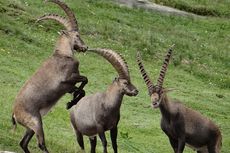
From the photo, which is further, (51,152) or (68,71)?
(51,152)

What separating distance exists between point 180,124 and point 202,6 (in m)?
31.6

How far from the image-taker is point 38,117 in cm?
1556

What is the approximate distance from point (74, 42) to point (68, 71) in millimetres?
989

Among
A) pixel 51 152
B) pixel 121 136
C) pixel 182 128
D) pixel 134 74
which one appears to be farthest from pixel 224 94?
pixel 51 152

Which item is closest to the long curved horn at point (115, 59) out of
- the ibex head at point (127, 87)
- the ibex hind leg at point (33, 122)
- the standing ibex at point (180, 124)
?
the ibex head at point (127, 87)

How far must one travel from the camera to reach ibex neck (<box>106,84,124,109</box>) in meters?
17.1

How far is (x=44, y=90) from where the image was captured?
1591cm

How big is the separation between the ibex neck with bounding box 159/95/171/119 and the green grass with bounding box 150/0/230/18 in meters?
30.6

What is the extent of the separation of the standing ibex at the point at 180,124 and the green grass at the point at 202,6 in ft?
98.1

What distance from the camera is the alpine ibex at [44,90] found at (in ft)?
50.9

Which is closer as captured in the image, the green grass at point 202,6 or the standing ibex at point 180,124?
the standing ibex at point 180,124

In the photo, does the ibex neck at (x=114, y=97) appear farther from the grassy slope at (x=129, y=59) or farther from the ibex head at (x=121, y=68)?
the grassy slope at (x=129, y=59)

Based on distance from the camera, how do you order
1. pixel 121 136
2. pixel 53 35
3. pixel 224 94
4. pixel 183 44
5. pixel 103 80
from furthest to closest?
pixel 183 44 → pixel 53 35 → pixel 224 94 → pixel 103 80 → pixel 121 136

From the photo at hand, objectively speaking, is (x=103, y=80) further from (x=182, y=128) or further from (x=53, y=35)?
(x=182, y=128)
